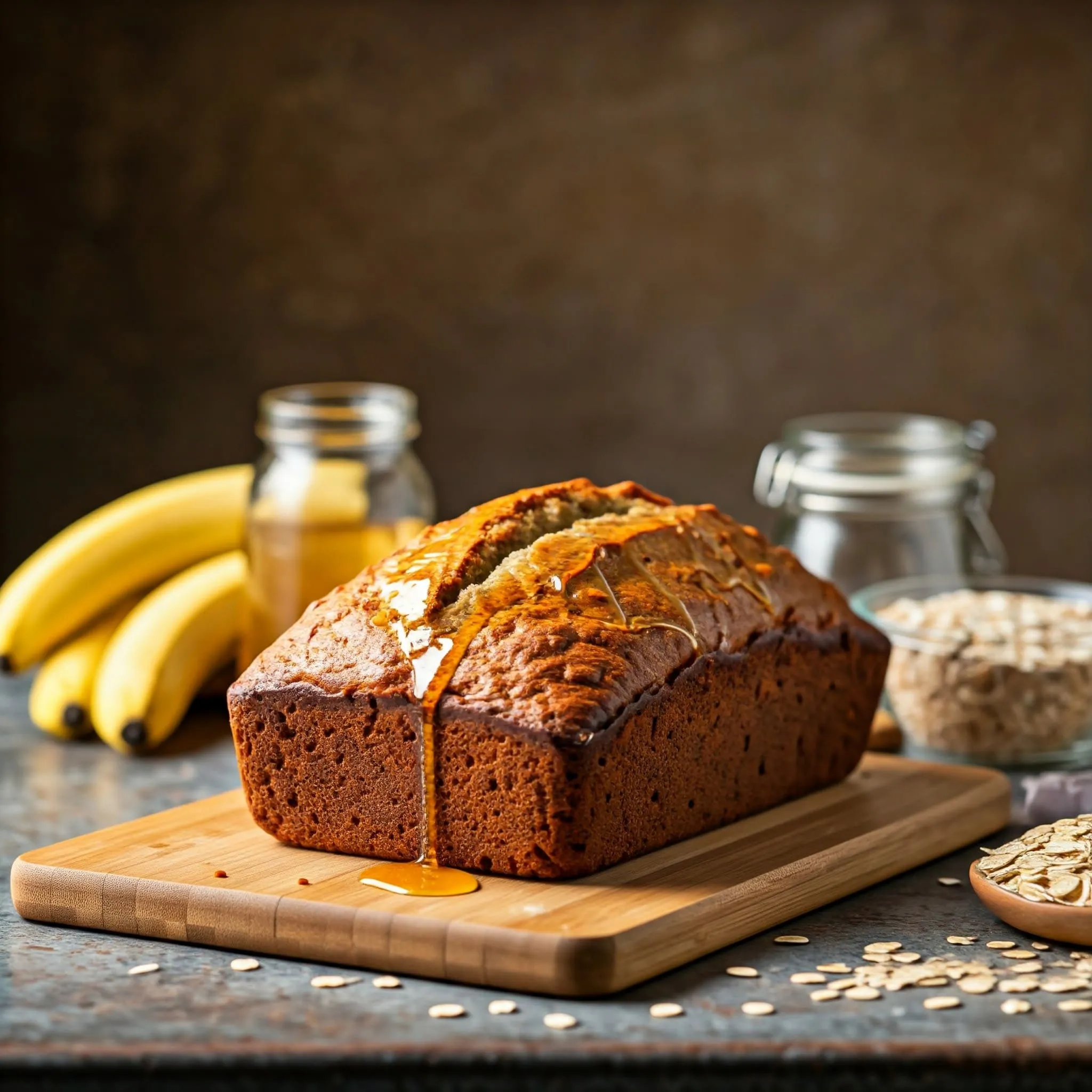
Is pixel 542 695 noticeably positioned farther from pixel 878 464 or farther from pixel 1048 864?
pixel 878 464

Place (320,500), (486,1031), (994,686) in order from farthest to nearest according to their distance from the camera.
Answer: (320,500) → (994,686) → (486,1031)

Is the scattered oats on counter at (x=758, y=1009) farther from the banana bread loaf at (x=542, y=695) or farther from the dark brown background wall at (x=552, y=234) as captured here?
the dark brown background wall at (x=552, y=234)

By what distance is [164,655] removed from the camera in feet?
7.30

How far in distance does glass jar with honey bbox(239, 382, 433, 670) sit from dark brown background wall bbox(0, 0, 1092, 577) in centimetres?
209

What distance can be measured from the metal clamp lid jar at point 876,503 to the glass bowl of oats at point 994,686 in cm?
23

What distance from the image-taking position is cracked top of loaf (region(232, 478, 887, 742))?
1.51 m

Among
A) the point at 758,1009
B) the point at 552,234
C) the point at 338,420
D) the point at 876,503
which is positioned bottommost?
the point at 758,1009

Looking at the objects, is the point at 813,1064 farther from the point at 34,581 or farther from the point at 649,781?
the point at 34,581

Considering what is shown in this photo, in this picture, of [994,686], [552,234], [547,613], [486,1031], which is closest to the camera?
[486,1031]

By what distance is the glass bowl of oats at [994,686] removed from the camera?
2016mm

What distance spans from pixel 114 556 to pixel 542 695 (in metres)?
1.11

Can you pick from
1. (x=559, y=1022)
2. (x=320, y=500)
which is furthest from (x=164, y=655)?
(x=559, y=1022)

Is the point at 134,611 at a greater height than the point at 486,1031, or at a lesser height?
greater


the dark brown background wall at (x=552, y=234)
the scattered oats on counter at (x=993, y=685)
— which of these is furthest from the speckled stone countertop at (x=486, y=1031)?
the dark brown background wall at (x=552, y=234)
